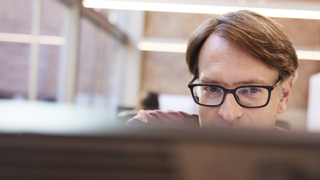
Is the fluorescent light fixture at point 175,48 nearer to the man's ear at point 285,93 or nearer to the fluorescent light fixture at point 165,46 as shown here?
the fluorescent light fixture at point 165,46

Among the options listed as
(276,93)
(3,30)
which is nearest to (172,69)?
(3,30)

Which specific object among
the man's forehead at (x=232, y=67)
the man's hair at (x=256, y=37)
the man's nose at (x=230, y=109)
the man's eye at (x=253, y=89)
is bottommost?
the man's nose at (x=230, y=109)

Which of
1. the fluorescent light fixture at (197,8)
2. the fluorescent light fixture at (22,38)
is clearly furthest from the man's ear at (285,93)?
the fluorescent light fixture at (22,38)

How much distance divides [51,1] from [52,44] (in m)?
0.61

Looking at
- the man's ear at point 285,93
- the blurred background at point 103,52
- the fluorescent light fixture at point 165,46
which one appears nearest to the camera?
the man's ear at point 285,93

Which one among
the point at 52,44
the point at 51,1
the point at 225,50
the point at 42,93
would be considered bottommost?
the point at 42,93

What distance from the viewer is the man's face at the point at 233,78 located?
980mm

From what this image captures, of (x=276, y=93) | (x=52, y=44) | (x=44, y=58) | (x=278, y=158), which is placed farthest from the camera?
(x=52, y=44)

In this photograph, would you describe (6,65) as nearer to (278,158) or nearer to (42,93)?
(42,93)

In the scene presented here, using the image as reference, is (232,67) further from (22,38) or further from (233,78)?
(22,38)

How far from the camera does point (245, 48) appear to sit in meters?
1.00

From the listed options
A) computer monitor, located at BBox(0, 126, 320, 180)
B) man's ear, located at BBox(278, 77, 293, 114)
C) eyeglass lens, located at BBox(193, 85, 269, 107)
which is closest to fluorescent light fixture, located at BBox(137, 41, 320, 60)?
man's ear, located at BBox(278, 77, 293, 114)

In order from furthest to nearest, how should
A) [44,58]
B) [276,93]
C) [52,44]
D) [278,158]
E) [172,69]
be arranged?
[172,69] → [52,44] → [44,58] → [276,93] → [278,158]

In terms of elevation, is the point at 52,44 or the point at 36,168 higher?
the point at 52,44
